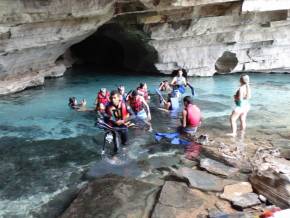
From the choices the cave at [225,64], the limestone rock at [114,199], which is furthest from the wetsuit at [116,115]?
the cave at [225,64]

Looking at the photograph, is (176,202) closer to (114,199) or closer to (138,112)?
(114,199)

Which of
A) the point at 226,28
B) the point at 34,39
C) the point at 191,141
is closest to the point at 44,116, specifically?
the point at 34,39

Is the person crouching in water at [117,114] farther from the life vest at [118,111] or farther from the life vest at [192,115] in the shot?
the life vest at [192,115]

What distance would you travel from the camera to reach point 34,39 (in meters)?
15.0

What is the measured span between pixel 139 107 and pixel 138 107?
30 mm

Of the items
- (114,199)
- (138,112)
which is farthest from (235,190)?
(138,112)

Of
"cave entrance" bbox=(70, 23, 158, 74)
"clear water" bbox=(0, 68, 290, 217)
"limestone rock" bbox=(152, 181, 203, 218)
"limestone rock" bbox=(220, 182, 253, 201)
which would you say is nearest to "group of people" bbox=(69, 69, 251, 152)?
"clear water" bbox=(0, 68, 290, 217)

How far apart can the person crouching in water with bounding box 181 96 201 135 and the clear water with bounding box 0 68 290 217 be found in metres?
1.00

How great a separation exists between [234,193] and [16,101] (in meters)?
10.6

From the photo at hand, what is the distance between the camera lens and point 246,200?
21.4 feet

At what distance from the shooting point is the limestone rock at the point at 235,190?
6789 mm

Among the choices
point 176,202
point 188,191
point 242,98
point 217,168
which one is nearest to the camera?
point 176,202

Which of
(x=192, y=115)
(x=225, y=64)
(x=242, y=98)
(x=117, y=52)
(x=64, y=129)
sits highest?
(x=117, y=52)

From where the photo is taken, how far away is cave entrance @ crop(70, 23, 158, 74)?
20.4 metres
